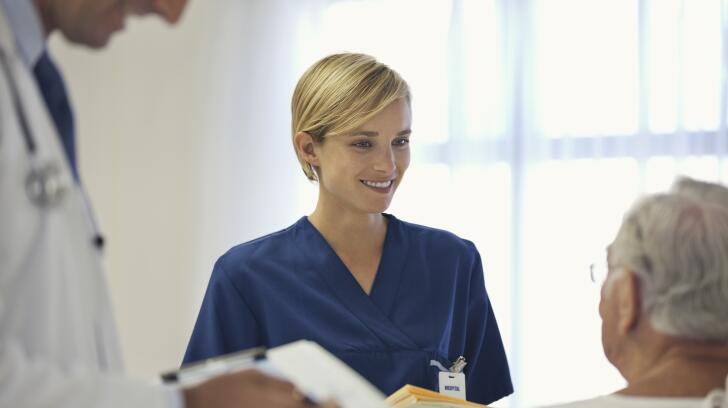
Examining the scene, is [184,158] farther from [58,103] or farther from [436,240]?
[58,103]

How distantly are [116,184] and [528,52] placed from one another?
66.6 inches

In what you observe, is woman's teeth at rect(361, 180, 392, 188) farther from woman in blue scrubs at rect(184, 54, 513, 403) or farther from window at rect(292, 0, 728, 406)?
window at rect(292, 0, 728, 406)

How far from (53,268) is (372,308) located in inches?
42.3

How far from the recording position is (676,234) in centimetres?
130

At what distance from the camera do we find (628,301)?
4.43 feet

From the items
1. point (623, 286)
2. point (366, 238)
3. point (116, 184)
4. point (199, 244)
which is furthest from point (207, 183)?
point (623, 286)

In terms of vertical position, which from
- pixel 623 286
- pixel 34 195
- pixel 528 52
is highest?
pixel 528 52

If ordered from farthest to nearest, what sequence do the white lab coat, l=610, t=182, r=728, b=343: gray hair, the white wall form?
the white wall, l=610, t=182, r=728, b=343: gray hair, the white lab coat

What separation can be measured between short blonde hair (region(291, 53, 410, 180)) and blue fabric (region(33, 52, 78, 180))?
88cm

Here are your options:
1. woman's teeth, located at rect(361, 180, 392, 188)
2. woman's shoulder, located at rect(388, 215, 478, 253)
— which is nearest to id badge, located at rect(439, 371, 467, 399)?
woman's shoulder, located at rect(388, 215, 478, 253)

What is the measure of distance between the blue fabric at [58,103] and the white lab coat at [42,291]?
0.33 feet

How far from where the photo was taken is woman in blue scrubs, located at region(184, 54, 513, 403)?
6.23 ft

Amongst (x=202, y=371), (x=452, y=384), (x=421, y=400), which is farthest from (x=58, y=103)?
(x=452, y=384)

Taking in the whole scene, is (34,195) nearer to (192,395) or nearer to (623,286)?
(192,395)
